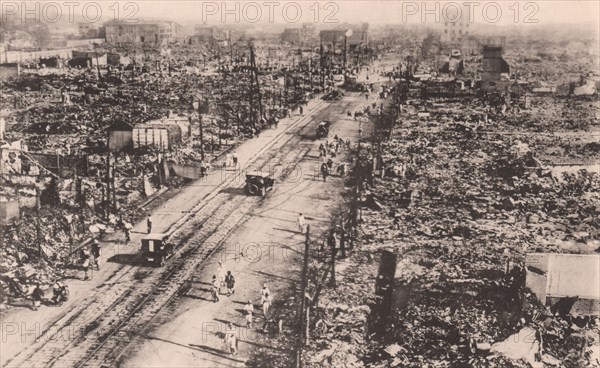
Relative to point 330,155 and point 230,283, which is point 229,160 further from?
point 230,283

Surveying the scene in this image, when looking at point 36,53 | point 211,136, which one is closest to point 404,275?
point 211,136

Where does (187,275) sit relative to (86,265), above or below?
below

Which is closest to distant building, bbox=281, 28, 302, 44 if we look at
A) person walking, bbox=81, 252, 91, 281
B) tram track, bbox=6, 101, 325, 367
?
tram track, bbox=6, 101, 325, 367

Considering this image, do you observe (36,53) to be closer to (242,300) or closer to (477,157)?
(477,157)

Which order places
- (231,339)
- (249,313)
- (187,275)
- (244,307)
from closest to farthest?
1. (231,339)
2. (249,313)
3. (244,307)
4. (187,275)

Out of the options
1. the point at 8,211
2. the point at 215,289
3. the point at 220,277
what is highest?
the point at 8,211

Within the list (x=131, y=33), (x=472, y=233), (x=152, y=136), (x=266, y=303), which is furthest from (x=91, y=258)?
(x=131, y=33)

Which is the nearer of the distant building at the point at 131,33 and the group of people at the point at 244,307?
the group of people at the point at 244,307

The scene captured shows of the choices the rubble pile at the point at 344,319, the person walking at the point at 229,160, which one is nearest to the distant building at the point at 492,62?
the person walking at the point at 229,160

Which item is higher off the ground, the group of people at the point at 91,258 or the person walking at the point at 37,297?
the group of people at the point at 91,258

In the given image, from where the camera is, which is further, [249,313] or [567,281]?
[567,281]

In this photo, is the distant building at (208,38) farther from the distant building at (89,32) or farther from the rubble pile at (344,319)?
the rubble pile at (344,319)
